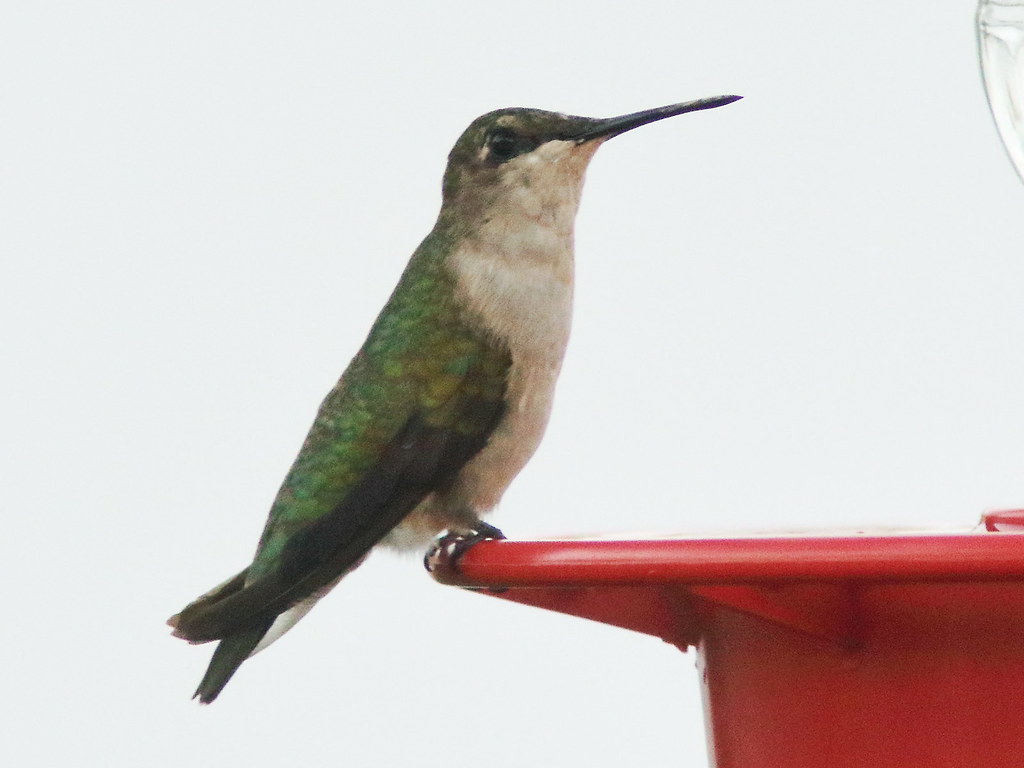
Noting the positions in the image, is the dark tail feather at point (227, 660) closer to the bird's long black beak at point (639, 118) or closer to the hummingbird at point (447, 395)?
the hummingbird at point (447, 395)

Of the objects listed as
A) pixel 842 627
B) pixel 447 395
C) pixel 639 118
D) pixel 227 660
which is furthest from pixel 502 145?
pixel 842 627

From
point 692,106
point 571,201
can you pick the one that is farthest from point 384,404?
point 692,106

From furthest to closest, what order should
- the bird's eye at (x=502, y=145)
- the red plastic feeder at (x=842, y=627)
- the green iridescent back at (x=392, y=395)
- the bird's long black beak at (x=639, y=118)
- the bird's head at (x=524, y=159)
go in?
the bird's eye at (x=502, y=145)
the bird's head at (x=524, y=159)
the green iridescent back at (x=392, y=395)
the bird's long black beak at (x=639, y=118)
the red plastic feeder at (x=842, y=627)

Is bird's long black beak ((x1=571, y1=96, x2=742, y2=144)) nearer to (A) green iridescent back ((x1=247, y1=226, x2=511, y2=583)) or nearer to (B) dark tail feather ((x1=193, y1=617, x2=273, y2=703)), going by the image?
(A) green iridescent back ((x1=247, y1=226, x2=511, y2=583))

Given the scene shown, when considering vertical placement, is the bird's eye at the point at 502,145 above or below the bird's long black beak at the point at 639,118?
above

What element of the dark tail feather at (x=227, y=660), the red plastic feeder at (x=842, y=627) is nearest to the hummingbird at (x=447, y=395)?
the dark tail feather at (x=227, y=660)

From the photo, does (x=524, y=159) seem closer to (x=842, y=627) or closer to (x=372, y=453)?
(x=372, y=453)
